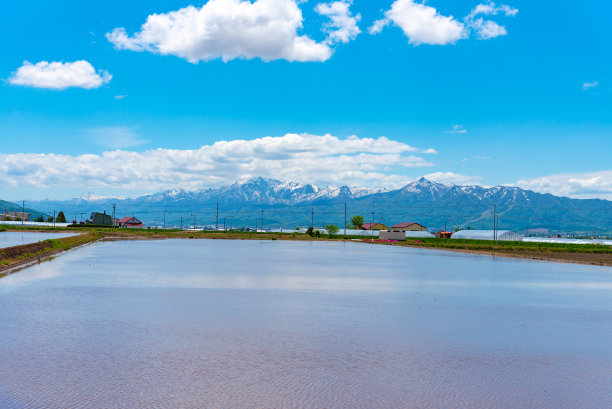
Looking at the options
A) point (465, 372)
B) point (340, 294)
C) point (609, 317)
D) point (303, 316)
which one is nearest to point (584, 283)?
point (609, 317)

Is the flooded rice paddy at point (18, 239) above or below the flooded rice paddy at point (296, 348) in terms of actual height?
above

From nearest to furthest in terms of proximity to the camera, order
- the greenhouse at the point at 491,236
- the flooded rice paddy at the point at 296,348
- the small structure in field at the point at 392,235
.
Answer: the flooded rice paddy at the point at 296,348, the greenhouse at the point at 491,236, the small structure in field at the point at 392,235

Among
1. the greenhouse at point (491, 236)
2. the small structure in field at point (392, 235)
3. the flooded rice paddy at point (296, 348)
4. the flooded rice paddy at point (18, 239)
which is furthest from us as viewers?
the small structure in field at point (392, 235)

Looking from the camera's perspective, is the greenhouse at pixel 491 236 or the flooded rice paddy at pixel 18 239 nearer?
the flooded rice paddy at pixel 18 239

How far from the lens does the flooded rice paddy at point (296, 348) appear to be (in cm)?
1017

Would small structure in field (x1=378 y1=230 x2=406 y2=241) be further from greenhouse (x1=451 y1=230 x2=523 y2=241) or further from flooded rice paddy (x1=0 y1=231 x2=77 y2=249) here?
flooded rice paddy (x1=0 y1=231 x2=77 y2=249)

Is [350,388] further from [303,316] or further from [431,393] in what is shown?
[303,316]

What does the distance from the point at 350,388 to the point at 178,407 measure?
11.7ft

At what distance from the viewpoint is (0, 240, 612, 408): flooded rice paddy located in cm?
1017

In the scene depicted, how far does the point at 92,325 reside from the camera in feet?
53.7

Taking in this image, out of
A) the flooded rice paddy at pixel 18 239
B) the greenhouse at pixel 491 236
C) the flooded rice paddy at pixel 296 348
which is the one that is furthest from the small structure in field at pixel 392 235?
the flooded rice paddy at pixel 296 348

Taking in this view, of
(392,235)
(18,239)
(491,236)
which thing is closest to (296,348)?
(18,239)

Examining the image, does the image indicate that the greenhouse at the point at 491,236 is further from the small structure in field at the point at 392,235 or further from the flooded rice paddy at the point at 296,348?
the flooded rice paddy at the point at 296,348

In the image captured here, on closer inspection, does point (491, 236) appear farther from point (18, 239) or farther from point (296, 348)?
point (296, 348)
